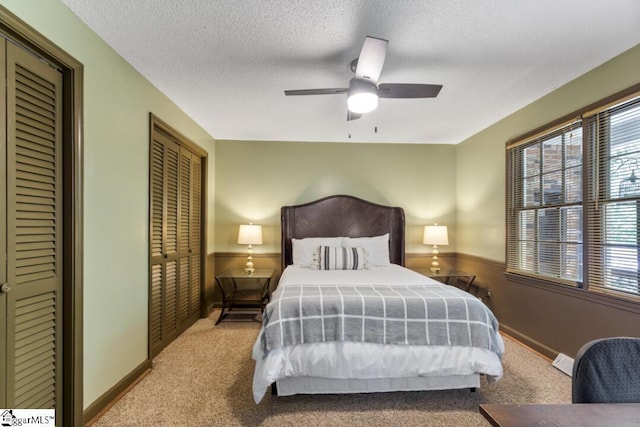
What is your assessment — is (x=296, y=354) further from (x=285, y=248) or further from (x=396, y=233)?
(x=396, y=233)

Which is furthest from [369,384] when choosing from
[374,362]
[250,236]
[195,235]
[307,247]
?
[195,235]

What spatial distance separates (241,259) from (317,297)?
2499 millimetres

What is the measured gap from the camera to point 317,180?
450 centimetres

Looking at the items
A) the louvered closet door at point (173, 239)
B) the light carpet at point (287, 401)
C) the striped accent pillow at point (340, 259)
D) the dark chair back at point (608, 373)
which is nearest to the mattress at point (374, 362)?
the light carpet at point (287, 401)

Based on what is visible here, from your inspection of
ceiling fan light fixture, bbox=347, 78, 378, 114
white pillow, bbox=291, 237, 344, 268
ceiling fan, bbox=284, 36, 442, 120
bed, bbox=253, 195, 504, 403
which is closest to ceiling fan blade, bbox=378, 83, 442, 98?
ceiling fan, bbox=284, 36, 442, 120

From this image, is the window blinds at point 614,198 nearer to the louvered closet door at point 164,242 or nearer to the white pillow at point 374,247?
the white pillow at point 374,247

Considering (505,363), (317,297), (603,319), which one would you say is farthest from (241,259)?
(603,319)

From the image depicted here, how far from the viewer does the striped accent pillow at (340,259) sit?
3676 millimetres

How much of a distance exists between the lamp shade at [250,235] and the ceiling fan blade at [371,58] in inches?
103

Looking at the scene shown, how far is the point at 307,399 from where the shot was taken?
2.21 m

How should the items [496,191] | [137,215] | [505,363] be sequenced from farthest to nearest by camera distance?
[496,191] → [505,363] → [137,215]

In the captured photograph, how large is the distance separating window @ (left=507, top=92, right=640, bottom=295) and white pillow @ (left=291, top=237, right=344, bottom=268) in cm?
207

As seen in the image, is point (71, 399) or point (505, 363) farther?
point (505, 363)

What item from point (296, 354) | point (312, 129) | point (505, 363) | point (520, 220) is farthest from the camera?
point (312, 129)
